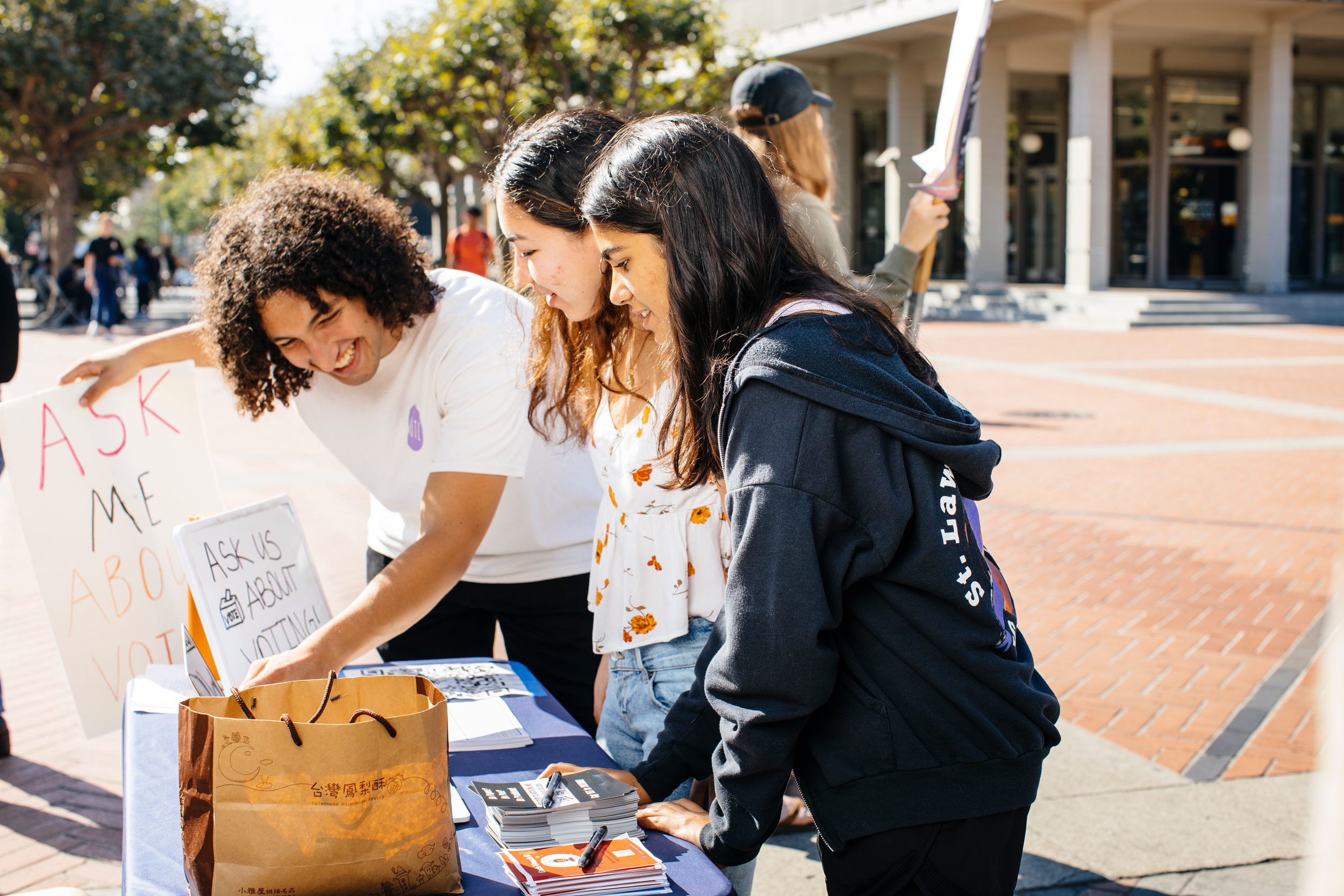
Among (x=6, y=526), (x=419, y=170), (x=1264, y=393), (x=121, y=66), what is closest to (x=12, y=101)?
(x=121, y=66)

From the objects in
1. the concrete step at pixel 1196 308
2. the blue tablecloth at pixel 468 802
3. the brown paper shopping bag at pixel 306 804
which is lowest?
the concrete step at pixel 1196 308

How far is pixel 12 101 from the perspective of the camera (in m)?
21.7

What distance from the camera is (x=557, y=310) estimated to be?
212 centimetres

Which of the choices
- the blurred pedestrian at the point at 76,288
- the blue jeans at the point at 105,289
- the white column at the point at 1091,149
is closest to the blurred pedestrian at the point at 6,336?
the blue jeans at the point at 105,289

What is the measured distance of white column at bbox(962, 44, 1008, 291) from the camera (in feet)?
75.2

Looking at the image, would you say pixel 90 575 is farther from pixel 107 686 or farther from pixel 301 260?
pixel 301 260

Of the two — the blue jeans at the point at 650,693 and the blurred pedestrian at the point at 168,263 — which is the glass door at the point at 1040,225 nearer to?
the blue jeans at the point at 650,693

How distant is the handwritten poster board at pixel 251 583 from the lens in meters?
1.99

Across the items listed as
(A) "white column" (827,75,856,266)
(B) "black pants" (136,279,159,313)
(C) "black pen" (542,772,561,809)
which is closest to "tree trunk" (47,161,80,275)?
(B) "black pants" (136,279,159,313)

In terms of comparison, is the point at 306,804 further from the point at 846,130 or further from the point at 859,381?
the point at 846,130

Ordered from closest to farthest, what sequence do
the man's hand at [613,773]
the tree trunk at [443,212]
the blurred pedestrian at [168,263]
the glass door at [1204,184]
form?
the man's hand at [613,773]
the glass door at [1204,184]
the tree trunk at [443,212]
the blurred pedestrian at [168,263]

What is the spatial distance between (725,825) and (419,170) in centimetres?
3407

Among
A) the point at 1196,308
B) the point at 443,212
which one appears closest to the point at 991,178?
the point at 1196,308

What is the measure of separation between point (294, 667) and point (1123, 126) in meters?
27.1
